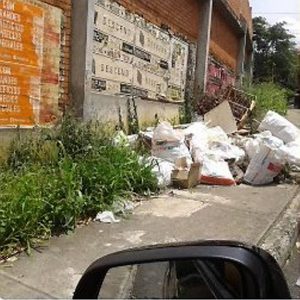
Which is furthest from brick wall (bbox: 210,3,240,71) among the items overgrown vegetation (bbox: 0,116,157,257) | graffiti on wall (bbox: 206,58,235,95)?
overgrown vegetation (bbox: 0,116,157,257)

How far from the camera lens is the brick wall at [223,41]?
13.4 metres

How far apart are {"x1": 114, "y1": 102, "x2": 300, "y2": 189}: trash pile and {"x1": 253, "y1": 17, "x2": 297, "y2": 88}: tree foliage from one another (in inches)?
1335

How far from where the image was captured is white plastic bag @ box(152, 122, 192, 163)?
651 cm

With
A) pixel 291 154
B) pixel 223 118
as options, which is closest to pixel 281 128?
pixel 291 154

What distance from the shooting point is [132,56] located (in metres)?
7.80

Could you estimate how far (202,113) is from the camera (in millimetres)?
10680

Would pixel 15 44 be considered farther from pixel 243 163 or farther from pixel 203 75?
pixel 203 75

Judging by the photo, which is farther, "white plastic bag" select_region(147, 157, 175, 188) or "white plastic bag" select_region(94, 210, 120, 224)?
"white plastic bag" select_region(147, 157, 175, 188)

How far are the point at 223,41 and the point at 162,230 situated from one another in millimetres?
11644

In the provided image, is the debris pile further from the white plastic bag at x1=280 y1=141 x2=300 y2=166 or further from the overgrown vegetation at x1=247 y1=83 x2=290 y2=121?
the overgrown vegetation at x1=247 y1=83 x2=290 y2=121

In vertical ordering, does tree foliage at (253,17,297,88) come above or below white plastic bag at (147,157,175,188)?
above

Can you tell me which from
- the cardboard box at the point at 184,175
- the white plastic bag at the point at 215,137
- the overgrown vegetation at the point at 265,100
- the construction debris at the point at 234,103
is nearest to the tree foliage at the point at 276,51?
the overgrown vegetation at the point at 265,100

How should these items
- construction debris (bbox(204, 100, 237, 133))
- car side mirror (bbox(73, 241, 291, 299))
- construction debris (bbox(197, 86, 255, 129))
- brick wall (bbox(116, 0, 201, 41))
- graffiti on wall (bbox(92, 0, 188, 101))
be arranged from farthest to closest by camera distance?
construction debris (bbox(197, 86, 255, 129))
construction debris (bbox(204, 100, 237, 133))
brick wall (bbox(116, 0, 201, 41))
graffiti on wall (bbox(92, 0, 188, 101))
car side mirror (bbox(73, 241, 291, 299))

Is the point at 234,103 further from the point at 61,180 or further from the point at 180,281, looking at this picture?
the point at 180,281
